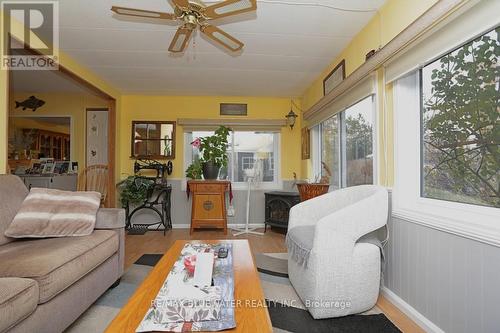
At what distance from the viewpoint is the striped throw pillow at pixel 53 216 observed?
5.96 ft

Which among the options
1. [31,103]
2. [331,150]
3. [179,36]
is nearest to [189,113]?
[179,36]

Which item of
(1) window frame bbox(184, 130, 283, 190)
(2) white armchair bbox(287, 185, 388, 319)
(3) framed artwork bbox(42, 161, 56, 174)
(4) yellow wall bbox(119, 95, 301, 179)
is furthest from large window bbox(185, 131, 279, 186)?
(2) white armchair bbox(287, 185, 388, 319)

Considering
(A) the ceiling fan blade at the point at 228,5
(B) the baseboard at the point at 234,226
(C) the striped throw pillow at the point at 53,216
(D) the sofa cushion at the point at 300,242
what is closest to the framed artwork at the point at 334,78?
(A) the ceiling fan blade at the point at 228,5

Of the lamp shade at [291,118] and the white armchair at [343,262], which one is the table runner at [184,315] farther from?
the lamp shade at [291,118]

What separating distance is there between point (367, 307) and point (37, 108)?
5667mm

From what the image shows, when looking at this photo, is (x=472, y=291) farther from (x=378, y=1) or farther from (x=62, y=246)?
(x=62, y=246)

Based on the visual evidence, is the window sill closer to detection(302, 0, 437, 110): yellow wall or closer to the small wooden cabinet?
detection(302, 0, 437, 110): yellow wall

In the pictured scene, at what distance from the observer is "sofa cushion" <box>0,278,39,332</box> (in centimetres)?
108

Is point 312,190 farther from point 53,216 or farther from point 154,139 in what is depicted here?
point 154,139

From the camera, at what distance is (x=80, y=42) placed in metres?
2.68

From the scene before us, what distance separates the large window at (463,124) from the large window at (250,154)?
9.85 feet

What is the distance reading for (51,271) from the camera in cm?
136

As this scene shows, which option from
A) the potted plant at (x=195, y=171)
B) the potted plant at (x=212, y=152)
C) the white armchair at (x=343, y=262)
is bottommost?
the white armchair at (x=343, y=262)

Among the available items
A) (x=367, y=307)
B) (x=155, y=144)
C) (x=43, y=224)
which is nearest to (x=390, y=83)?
(x=367, y=307)
